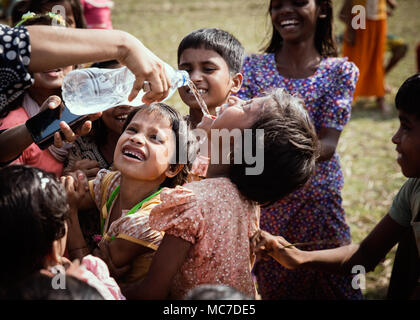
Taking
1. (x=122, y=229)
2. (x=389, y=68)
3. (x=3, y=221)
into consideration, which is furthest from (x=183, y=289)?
(x=389, y=68)

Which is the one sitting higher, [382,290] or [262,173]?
[262,173]

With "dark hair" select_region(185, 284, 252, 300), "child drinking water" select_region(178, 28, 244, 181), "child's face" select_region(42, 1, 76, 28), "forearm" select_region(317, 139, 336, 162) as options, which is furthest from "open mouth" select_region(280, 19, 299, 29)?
"dark hair" select_region(185, 284, 252, 300)

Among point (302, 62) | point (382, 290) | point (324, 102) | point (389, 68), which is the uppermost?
point (302, 62)

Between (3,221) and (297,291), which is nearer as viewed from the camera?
(3,221)

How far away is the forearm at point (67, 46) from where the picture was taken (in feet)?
5.51

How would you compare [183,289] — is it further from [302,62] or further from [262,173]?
[302,62]

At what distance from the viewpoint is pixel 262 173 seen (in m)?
2.01

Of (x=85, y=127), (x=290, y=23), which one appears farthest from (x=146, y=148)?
(x=290, y=23)

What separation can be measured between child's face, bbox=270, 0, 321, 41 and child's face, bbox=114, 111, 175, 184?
4.70 ft

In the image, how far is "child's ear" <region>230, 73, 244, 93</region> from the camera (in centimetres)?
316

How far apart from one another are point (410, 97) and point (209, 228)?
3.74 ft

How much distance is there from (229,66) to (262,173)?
1.30m

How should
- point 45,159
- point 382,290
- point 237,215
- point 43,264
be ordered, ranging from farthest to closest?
1. point 382,290
2. point 45,159
3. point 237,215
4. point 43,264

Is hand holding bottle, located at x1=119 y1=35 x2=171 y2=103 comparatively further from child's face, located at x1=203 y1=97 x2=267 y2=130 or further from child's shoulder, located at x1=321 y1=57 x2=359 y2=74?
child's shoulder, located at x1=321 y1=57 x2=359 y2=74
